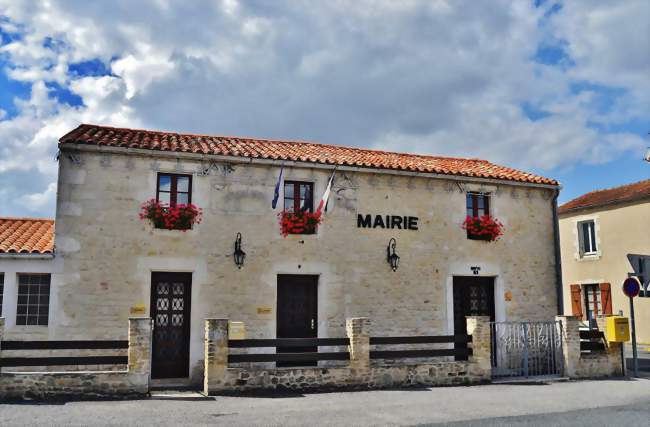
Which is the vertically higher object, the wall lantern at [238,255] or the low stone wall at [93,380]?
the wall lantern at [238,255]

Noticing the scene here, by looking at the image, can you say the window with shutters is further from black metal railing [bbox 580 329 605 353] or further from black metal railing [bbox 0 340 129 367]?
black metal railing [bbox 0 340 129 367]

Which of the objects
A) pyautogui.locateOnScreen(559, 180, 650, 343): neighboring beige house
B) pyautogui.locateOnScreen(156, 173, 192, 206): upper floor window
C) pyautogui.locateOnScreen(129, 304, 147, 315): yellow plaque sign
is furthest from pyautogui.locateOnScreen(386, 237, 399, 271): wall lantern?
pyautogui.locateOnScreen(559, 180, 650, 343): neighboring beige house

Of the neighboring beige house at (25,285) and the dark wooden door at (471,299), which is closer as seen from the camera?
the neighboring beige house at (25,285)

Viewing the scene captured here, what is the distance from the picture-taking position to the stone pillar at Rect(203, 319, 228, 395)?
34.4 ft

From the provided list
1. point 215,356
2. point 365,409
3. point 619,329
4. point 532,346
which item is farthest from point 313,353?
point 619,329

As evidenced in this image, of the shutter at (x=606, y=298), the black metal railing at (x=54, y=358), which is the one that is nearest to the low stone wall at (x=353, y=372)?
the black metal railing at (x=54, y=358)

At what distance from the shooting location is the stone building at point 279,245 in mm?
12102

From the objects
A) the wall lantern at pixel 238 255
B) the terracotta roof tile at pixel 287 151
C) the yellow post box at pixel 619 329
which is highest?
the terracotta roof tile at pixel 287 151

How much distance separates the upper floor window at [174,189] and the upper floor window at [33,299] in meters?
2.83

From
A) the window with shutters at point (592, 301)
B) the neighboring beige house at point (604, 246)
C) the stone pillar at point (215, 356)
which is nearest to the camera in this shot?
the stone pillar at point (215, 356)

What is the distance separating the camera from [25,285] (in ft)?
39.2

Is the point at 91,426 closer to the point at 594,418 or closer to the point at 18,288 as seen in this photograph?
the point at 18,288

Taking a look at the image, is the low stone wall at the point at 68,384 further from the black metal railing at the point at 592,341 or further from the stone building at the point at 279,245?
the black metal railing at the point at 592,341

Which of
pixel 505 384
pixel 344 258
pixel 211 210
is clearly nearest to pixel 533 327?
pixel 505 384
